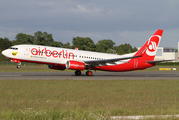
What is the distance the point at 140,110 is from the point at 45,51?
946 inches

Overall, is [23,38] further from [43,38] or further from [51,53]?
[51,53]

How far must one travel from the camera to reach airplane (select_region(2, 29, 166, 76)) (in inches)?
1213

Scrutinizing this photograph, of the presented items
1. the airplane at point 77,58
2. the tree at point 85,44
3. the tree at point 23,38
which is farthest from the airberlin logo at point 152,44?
the tree at point 23,38

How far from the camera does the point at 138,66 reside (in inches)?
1441

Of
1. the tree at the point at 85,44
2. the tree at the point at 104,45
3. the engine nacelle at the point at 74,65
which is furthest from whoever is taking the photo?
the tree at the point at 104,45

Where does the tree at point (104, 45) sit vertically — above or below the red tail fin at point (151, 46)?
above

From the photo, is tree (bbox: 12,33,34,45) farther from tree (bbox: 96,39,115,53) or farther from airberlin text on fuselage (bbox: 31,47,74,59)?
airberlin text on fuselage (bbox: 31,47,74,59)

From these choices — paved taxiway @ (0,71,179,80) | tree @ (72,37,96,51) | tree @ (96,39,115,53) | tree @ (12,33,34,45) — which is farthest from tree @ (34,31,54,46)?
paved taxiway @ (0,71,179,80)

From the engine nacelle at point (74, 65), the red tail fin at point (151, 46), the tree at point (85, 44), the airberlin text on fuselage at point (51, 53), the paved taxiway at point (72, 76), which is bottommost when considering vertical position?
Result: the paved taxiway at point (72, 76)

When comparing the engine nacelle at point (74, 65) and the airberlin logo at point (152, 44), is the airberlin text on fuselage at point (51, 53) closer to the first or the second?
the engine nacelle at point (74, 65)

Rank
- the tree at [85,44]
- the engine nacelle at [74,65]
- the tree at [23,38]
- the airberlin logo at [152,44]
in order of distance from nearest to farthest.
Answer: the engine nacelle at [74,65] < the airberlin logo at [152,44] < the tree at [23,38] < the tree at [85,44]

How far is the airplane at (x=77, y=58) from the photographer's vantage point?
30.8m

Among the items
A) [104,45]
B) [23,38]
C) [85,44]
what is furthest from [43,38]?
[104,45]

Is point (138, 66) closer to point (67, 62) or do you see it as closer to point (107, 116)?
point (67, 62)
